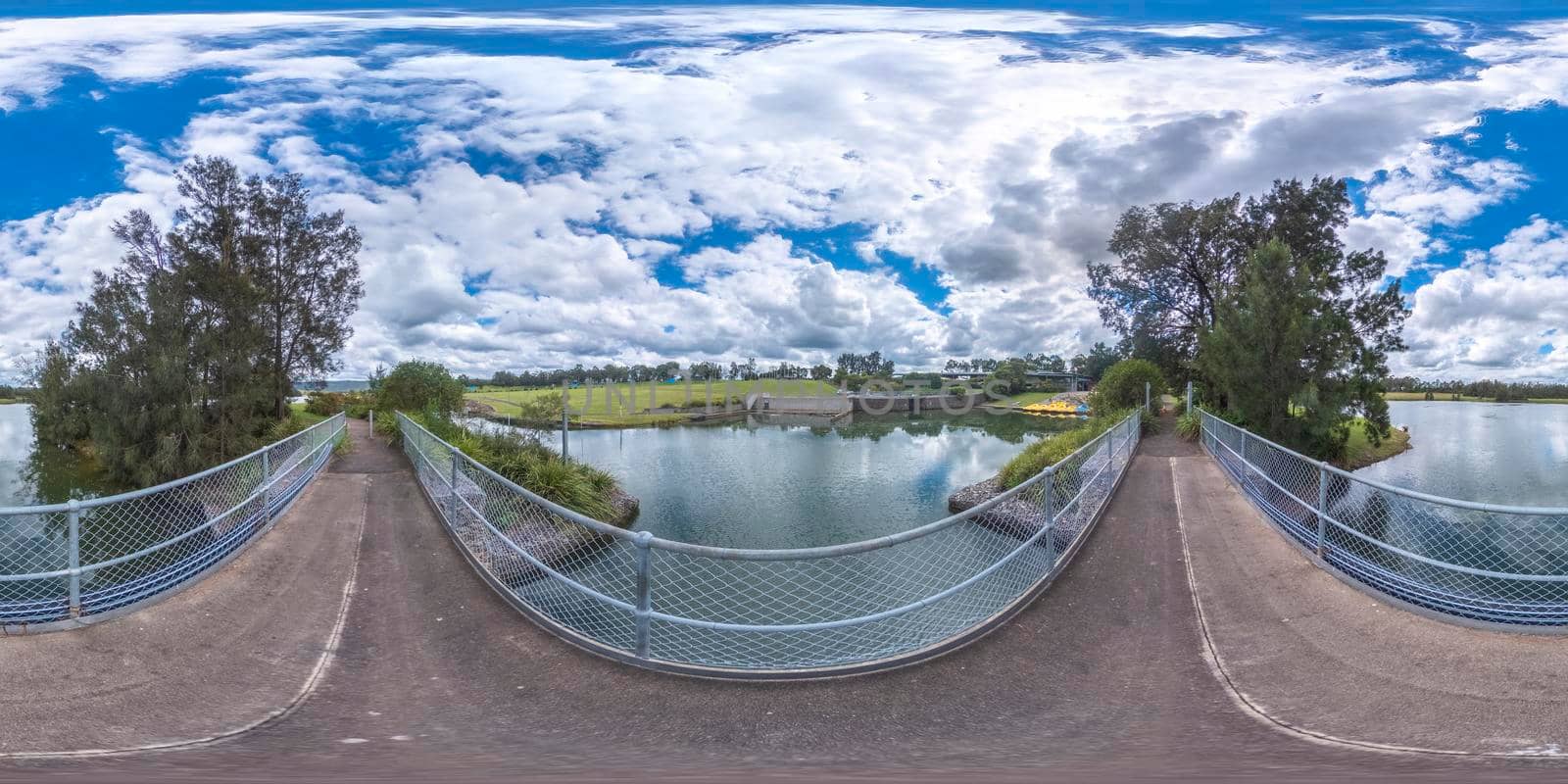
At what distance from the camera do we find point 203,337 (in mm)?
18328

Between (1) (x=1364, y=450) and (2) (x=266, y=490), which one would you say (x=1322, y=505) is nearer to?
(2) (x=266, y=490)

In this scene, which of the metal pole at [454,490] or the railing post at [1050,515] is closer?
the railing post at [1050,515]

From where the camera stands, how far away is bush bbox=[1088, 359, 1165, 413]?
A: 25422mm

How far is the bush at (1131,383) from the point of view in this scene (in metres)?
25.4

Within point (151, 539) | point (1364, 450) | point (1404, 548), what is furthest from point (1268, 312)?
point (151, 539)

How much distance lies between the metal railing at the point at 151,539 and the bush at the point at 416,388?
11603 mm

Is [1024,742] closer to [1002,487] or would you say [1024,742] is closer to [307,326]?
[1002,487]

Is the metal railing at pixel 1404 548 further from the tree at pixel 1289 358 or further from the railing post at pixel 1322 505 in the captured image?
the tree at pixel 1289 358

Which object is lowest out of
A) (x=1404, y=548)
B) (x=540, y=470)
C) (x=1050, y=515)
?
(x=1404, y=548)

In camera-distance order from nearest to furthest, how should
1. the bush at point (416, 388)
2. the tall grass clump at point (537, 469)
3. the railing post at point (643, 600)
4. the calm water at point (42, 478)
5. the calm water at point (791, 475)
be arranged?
the railing post at point (643, 600), the tall grass clump at point (537, 469), the calm water at point (791, 475), the calm water at point (42, 478), the bush at point (416, 388)

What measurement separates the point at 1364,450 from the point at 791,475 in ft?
68.8

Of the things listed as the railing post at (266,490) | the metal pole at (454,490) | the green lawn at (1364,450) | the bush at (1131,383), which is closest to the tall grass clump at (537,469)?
the metal pole at (454,490)

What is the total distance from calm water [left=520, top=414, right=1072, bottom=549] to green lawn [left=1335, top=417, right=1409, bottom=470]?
10858 mm

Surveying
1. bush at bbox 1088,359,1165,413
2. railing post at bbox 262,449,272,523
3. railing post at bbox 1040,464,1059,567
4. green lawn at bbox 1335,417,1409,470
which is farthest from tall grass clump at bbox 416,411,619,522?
green lawn at bbox 1335,417,1409,470
